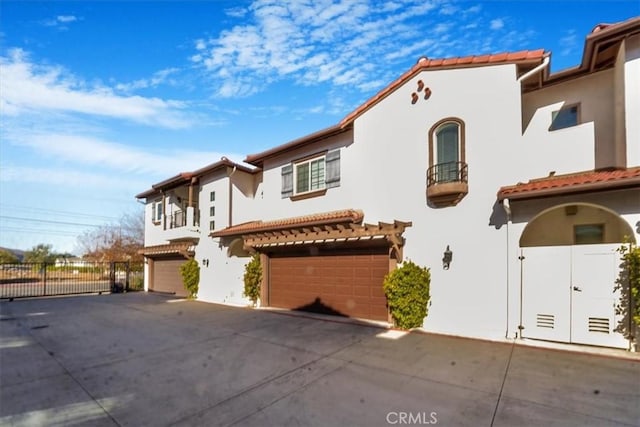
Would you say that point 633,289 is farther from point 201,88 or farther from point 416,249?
point 201,88

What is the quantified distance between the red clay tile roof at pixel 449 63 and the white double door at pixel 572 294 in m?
4.53

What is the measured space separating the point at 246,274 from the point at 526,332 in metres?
9.65

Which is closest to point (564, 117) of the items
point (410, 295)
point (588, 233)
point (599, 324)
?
point (588, 233)

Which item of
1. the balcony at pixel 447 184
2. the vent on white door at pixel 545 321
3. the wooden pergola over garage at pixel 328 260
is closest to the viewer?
the vent on white door at pixel 545 321

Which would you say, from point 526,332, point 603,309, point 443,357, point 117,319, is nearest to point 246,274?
point 117,319

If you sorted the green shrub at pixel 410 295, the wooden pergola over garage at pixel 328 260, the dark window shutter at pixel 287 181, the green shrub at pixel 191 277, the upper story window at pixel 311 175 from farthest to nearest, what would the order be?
the green shrub at pixel 191 277, the dark window shutter at pixel 287 181, the upper story window at pixel 311 175, the wooden pergola over garage at pixel 328 260, the green shrub at pixel 410 295

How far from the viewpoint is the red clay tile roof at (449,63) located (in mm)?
7359

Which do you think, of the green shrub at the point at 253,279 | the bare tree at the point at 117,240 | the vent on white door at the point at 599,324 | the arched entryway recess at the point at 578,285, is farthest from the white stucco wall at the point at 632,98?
the bare tree at the point at 117,240

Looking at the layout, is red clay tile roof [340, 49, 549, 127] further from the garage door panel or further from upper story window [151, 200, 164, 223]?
upper story window [151, 200, 164, 223]

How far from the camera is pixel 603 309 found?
20.3ft

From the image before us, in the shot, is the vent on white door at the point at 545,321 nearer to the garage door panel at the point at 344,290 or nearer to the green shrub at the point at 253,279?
the garage door panel at the point at 344,290

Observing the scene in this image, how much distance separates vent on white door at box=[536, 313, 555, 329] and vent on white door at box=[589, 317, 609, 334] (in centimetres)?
62

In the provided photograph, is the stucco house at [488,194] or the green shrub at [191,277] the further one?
the green shrub at [191,277]

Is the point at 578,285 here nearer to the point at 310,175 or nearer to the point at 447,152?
the point at 447,152
